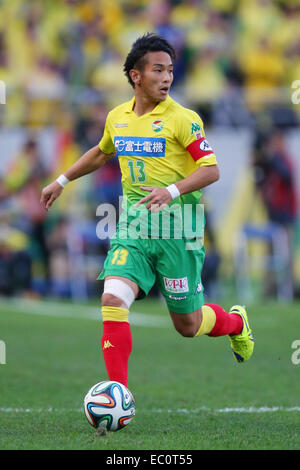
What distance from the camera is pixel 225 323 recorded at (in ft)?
20.1

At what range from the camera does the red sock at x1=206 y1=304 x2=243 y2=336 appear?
6064 mm

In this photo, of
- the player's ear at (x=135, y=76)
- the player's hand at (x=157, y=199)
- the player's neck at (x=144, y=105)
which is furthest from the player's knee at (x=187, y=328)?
the player's ear at (x=135, y=76)

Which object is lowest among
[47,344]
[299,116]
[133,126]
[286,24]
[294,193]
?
[47,344]

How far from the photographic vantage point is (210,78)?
16.7 m

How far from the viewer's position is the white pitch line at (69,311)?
12.1m

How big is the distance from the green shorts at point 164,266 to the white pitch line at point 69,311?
6050 millimetres

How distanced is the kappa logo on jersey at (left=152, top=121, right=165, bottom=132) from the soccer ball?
1.61 meters

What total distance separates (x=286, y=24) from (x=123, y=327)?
45.3 ft

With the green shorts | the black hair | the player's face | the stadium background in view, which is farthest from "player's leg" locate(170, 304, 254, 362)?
the stadium background

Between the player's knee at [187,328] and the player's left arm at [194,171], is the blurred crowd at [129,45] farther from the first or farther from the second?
the player's left arm at [194,171]

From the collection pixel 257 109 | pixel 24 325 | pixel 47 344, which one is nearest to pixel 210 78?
pixel 257 109

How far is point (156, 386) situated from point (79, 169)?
2.06 meters

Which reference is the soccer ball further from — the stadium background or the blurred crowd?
the blurred crowd
